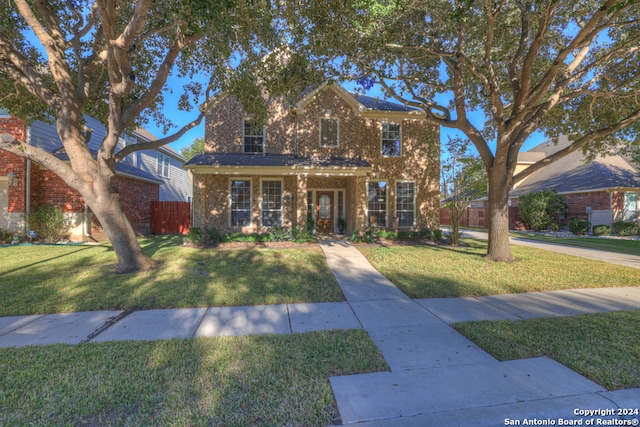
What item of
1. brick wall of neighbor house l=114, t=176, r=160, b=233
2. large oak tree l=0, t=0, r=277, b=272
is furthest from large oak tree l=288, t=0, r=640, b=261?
brick wall of neighbor house l=114, t=176, r=160, b=233

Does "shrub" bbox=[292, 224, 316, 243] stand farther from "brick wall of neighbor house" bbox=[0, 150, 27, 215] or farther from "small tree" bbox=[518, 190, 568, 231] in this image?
"small tree" bbox=[518, 190, 568, 231]

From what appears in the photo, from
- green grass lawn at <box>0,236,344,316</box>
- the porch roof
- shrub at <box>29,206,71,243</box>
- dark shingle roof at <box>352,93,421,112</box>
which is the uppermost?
dark shingle roof at <box>352,93,421,112</box>

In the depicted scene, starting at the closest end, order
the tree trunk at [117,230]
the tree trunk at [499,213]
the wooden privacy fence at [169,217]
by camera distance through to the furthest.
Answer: the tree trunk at [117,230] → the tree trunk at [499,213] → the wooden privacy fence at [169,217]

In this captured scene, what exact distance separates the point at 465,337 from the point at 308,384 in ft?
7.43

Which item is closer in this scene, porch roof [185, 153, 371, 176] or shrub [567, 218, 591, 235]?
porch roof [185, 153, 371, 176]

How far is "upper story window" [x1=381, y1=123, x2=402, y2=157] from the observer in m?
13.0

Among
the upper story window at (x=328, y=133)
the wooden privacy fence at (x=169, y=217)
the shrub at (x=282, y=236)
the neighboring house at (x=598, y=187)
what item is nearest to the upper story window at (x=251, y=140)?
the upper story window at (x=328, y=133)

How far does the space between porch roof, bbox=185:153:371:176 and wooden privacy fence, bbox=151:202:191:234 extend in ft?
19.0

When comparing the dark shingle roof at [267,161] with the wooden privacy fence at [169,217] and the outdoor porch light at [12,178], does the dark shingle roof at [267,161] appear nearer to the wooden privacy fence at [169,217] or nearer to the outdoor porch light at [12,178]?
the wooden privacy fence at [169,217]

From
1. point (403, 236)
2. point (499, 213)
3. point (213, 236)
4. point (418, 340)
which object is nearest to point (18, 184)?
point (213, 236)

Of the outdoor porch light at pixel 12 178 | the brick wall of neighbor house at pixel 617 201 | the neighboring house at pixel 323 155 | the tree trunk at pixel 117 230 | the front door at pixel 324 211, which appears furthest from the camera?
the brick wall of neighbor house at pixel 617 201

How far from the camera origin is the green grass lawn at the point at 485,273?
18.7 ft

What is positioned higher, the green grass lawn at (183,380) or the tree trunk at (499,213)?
the tree trunk at (499,213)

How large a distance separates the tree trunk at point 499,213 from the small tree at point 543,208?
43.8ft
